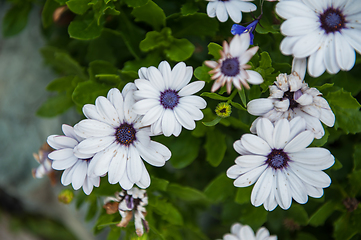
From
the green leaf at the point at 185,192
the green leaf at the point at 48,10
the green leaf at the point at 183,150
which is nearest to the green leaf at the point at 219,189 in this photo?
the green leaf at the point at 185,192

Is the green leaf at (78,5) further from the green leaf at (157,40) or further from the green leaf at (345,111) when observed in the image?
the green leaf at (345,111)

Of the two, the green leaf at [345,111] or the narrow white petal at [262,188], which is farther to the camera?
the green leaf at [345,111]

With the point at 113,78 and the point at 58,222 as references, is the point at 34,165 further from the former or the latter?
the point at 113,78

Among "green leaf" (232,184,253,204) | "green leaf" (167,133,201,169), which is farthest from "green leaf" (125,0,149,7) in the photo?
"green leaf" (232,184,253,204)

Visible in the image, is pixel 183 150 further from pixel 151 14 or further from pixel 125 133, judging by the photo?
pixel 151 14

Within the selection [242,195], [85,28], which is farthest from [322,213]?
[85,28]
